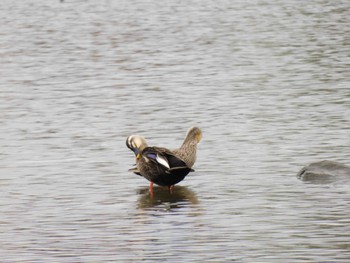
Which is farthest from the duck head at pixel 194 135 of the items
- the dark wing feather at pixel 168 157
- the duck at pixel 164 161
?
the dark wing feather at pixel 168 157

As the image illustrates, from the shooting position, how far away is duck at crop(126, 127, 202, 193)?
1335cm

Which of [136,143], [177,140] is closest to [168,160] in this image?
[136,143]

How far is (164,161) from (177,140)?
385 centimetres

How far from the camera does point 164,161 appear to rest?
43.7 ft

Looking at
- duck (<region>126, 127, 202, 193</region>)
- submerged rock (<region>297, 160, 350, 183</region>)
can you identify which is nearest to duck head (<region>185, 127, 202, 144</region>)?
duck (<region>126, 127, 202, 193</region>)

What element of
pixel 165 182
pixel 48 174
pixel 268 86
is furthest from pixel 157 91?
pixel 165 182

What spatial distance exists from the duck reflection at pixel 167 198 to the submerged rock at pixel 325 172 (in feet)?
4.53

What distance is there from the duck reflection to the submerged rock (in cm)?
138

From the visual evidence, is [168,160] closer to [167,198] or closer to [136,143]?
[167,198]

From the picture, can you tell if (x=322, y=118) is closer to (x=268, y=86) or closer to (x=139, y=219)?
(x=268, y=86)

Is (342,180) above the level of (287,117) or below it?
above

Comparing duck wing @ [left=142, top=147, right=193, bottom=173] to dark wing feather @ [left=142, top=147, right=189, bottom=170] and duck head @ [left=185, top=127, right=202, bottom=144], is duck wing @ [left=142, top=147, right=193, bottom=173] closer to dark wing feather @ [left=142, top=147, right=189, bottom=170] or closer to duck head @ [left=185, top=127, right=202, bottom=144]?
dark wing feather @ [left=142, top=147, right=189, bottom=170]

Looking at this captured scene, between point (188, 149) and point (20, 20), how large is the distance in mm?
31094

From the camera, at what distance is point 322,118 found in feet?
61.4
